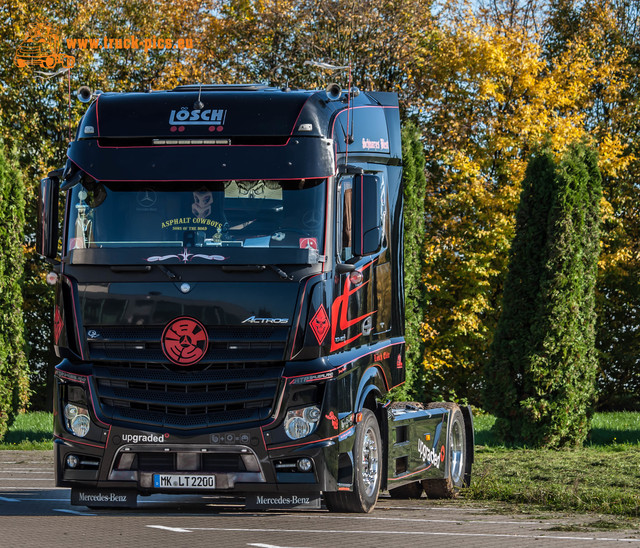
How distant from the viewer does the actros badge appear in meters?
10.2

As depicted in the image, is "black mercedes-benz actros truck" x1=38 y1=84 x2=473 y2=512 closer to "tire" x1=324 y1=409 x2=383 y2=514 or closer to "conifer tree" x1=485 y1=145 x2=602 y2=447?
"tire" x1=324 y1=409 x2=383 y2=514

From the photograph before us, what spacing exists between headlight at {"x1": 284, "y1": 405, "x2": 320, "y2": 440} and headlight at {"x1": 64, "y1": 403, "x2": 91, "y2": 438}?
1.85 m

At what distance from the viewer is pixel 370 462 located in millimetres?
11406

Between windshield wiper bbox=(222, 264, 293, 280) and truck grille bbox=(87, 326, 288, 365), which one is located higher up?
windshield wiper bbox=(222, 264, 293, 280)

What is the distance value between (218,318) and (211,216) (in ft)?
3.11

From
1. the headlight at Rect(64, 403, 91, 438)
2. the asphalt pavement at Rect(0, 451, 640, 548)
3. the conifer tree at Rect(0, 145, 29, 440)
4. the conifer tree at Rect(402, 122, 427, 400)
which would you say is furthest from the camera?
the conifer tree at Rect(402, 122, 427, 400)

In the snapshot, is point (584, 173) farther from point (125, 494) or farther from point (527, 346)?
point (125, 494)

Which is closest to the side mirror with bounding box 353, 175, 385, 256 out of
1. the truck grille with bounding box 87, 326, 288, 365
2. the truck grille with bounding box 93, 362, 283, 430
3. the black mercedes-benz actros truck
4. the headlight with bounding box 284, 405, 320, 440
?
the black mercedes-benz actros truck

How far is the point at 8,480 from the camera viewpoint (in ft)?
52.5

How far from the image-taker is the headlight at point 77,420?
1047 centimetres

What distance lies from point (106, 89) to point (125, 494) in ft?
83.8

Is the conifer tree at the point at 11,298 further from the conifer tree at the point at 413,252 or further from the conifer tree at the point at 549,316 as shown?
the conifer tree at the point at 549,316

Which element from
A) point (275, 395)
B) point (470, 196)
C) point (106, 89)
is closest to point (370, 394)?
point (275, 395)

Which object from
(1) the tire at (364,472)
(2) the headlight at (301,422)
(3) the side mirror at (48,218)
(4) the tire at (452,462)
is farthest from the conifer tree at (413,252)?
(2) the headlight at (301,422)
